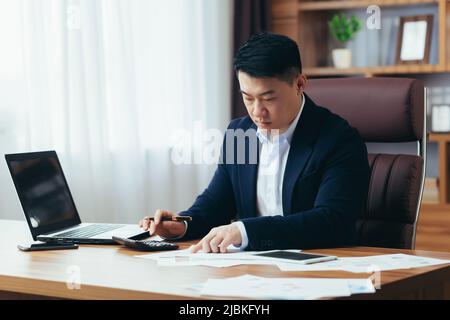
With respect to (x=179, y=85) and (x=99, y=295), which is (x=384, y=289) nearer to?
(x=99, y=295)

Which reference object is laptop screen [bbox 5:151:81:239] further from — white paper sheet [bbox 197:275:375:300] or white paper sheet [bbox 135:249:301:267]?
white paper sheet [bbox 197:275:375:300]

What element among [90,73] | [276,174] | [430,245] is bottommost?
[430,245]

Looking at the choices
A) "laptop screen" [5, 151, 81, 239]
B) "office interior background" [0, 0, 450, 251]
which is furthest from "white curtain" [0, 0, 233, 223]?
"laptop screen" [5, 151, 81, 239]

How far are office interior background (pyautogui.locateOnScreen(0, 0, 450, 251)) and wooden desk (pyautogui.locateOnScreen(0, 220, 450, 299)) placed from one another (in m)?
0.90

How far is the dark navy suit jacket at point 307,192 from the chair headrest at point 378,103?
10.7 inches

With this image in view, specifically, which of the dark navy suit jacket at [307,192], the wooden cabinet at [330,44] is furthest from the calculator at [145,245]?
the wooden cabinet at [330,44]

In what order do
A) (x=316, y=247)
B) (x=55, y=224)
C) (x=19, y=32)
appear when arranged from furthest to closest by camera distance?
(x=19, y=32), (x=55, y=224), (x=316, y=247)

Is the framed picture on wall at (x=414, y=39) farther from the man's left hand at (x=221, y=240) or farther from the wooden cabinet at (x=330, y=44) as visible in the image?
the man's left hand at (x=221, y=240)

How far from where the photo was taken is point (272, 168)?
2182 millimetres

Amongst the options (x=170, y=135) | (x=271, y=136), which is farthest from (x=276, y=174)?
(x=170, y=135)

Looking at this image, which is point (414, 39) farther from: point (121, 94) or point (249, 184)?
point (249, 184)

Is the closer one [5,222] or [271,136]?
[271,136]

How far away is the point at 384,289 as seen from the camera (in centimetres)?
145

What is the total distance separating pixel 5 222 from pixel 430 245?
2.20 metres
